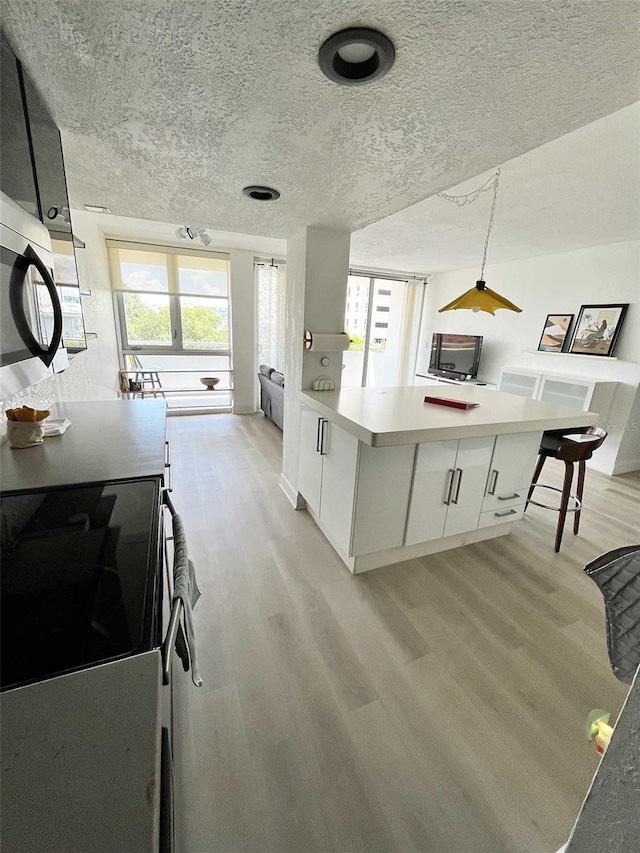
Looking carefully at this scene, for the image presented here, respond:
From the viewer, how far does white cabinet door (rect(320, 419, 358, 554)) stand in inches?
75.5

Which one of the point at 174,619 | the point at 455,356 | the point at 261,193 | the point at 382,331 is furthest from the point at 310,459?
the point at 382,331

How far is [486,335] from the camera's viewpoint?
5281mm

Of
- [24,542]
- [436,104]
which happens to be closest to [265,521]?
[24,542]

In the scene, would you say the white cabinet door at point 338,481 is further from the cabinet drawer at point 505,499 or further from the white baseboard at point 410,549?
the cabinet drawer at point 505,499

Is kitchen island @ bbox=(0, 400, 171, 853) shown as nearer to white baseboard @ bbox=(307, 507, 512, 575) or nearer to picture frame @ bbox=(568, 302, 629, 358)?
white baseboard @ bbox=(307, 507, 512, 575)

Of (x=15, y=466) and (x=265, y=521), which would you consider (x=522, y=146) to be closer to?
(x=15, y=466)

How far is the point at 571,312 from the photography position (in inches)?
162

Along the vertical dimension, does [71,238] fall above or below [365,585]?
→ above

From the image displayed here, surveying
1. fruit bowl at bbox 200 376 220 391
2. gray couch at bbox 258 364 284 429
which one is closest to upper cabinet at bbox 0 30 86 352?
gray couch at bbox 258 364 284 429

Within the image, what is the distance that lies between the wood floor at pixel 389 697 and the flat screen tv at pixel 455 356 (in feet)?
11.4

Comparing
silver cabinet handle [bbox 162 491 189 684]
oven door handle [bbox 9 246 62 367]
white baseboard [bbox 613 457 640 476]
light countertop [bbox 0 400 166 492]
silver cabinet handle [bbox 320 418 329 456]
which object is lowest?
white baseboard [bbox 613 457 640 476]

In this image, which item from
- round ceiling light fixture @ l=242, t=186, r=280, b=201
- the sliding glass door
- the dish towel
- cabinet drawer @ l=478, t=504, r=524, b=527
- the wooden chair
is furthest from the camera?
the sliding glass door

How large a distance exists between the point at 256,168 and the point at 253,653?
7.27 feet

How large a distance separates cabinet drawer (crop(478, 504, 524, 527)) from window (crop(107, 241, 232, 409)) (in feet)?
14.5
